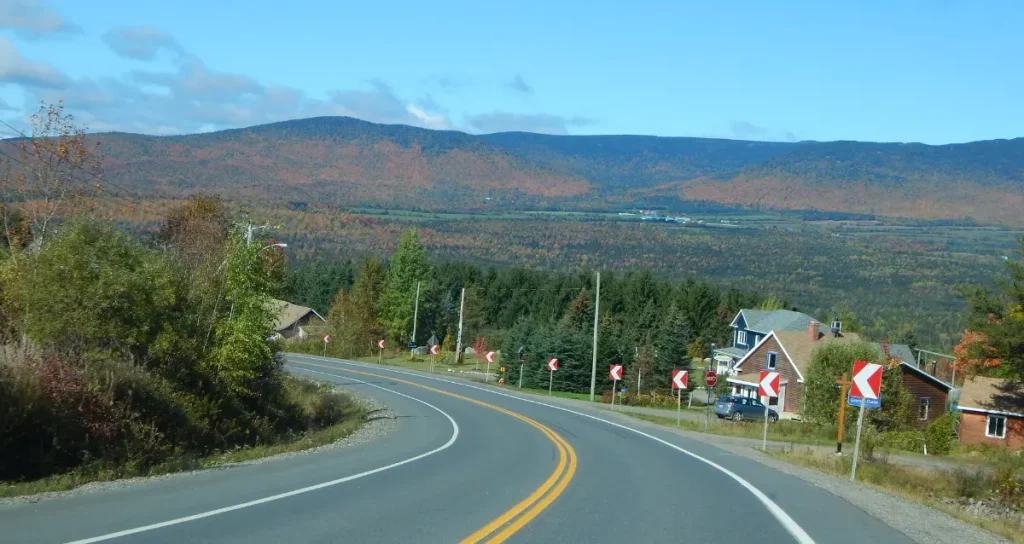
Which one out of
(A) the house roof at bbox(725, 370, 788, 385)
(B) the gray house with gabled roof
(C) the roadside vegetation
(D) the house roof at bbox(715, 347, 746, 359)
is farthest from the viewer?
(D) the house roof at bbox(715, 347, 746, 359)

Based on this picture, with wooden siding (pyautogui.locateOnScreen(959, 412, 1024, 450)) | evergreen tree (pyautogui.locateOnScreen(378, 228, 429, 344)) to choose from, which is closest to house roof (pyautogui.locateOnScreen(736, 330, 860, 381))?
wooden siding (pyautogui.locateOnScreen(959, 412, 1024, 450))

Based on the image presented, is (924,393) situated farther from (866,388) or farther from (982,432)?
(866,388)

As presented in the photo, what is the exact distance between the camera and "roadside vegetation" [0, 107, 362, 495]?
14.6m

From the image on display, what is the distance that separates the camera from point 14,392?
14.1 m

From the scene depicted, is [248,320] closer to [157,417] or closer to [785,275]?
[157,417]

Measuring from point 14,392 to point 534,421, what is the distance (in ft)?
71.6

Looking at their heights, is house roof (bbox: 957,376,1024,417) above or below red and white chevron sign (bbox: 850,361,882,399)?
below

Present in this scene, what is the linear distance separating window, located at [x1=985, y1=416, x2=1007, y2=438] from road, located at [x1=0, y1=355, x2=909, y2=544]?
34005 millimetres

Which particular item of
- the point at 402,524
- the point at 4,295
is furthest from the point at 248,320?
the point at 402,524

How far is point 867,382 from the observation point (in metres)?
19.6

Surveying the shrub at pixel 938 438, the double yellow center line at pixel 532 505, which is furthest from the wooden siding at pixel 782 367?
the double yellow center line at pixel 532 505

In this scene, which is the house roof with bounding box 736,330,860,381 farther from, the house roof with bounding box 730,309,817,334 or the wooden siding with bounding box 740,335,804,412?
the house roof with bounding box 730,309,817,334

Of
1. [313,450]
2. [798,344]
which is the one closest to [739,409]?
[798,344]

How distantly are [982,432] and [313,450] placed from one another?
41.0 metres
